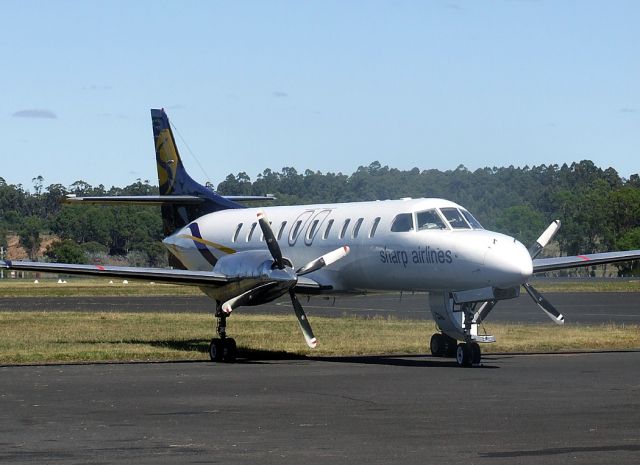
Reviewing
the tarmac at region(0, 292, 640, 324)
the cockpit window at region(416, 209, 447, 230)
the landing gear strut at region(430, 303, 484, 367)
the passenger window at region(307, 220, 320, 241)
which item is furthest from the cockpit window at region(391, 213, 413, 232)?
the tarmac at region(0, 292, 640, 324)

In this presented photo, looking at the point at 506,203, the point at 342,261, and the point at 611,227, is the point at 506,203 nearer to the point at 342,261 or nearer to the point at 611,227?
the point at 611,227

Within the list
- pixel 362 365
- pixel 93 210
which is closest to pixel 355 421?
pixel 362 365

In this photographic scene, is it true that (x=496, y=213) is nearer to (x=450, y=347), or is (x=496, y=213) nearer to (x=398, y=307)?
(x=398, y=307)

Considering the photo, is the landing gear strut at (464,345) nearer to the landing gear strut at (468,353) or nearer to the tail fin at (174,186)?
the landing gear strut at (468,353)

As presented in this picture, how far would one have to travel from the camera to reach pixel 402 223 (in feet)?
82.9

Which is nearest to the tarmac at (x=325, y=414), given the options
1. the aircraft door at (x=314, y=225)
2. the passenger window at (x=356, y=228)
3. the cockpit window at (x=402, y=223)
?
the cockpit window at (x=402, y=223)

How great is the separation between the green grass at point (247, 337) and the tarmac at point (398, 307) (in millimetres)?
3836

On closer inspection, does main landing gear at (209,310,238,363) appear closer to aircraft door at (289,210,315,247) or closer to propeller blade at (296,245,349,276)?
propeller blade at (296,245,349,276)

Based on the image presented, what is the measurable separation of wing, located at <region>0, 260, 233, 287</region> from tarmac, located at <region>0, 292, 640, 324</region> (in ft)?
50.3

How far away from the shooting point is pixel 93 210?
172 metres

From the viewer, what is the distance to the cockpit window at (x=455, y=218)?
24.5 meters

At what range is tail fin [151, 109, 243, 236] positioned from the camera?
1308 inches

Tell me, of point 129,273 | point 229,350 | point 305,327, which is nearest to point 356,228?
point 305,327

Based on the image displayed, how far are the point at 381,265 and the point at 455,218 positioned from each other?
6.42ft
